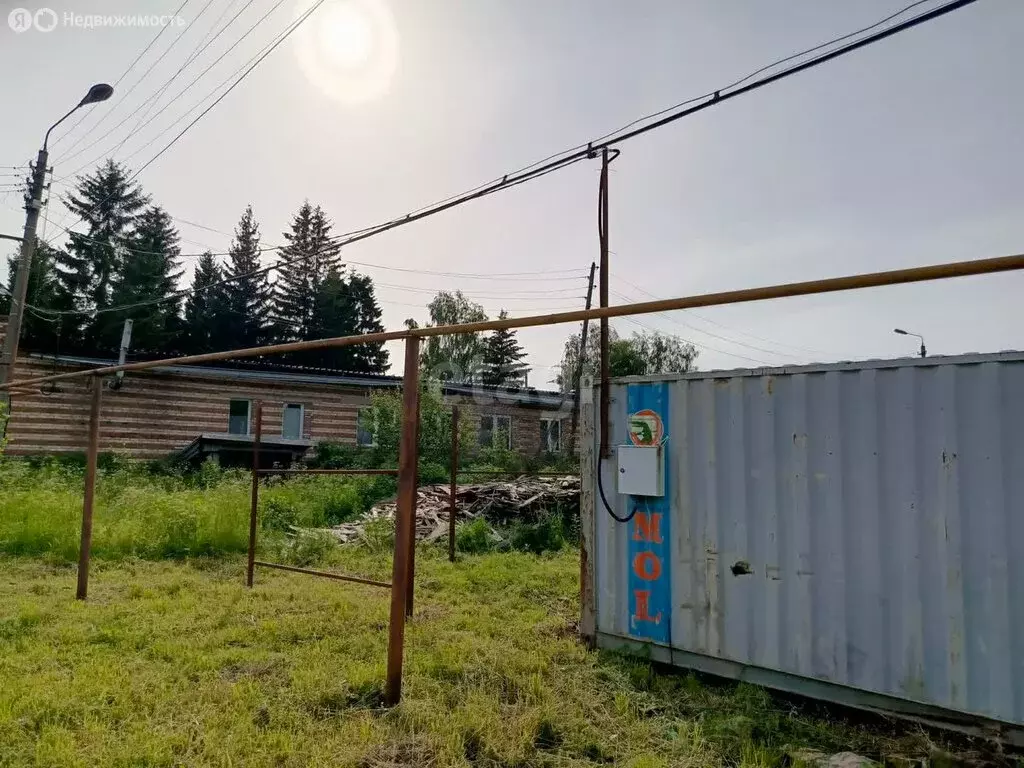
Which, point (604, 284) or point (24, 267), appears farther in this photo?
point (24, 267)

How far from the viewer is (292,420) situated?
18.4 meters

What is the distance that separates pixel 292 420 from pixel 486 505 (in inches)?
413

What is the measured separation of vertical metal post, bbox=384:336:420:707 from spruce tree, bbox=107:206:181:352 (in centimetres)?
3041

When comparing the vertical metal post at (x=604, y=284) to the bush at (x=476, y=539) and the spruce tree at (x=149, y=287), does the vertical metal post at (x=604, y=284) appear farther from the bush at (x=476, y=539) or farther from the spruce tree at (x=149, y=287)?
the spruce tree at (x=149, y=287)

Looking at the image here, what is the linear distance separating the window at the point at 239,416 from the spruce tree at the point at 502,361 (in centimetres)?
1838

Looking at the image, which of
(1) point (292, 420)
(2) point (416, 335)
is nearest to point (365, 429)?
(1) point (292, 420)

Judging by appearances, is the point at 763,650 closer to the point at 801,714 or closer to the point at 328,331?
the point at 801,714

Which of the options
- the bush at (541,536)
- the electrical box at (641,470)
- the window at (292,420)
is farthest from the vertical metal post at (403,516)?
the window at (292,420)

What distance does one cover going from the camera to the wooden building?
15203mm

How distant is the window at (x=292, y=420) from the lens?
18266 millimetres

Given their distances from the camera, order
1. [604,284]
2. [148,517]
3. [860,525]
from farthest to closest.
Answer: [148,517], [604,284], [860,525]

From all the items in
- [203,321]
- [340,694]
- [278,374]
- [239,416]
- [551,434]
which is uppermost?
[203,321]

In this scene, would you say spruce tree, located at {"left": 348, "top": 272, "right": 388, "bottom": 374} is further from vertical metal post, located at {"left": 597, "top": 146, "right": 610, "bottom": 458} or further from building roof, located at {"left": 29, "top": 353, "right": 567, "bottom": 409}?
vertical metal post, located at {"left": 597, "top": 146, "right": 610, "bottom": 458}

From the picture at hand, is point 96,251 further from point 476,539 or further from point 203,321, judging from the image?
point 476,539
